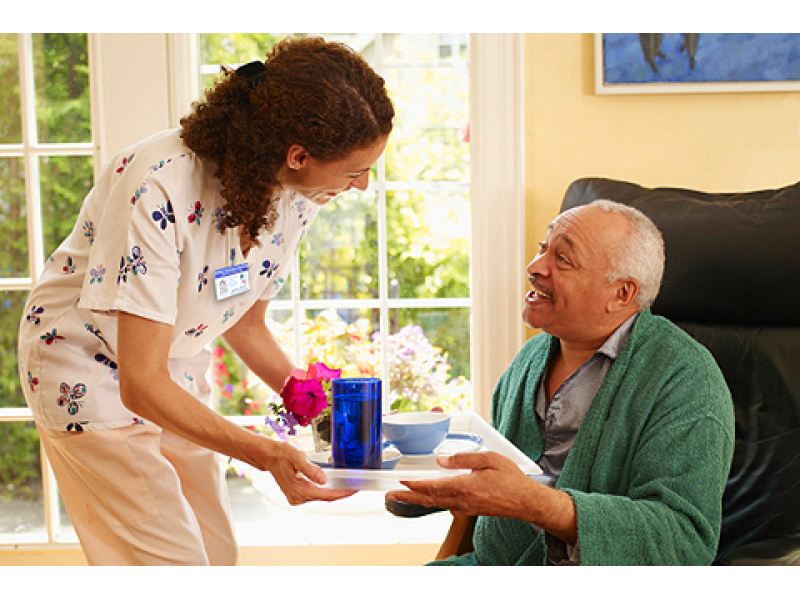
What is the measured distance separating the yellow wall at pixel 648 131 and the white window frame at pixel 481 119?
8 centimetres

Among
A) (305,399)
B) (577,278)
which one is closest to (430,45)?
(577,278)

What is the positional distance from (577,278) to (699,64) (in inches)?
41.0

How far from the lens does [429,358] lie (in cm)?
238

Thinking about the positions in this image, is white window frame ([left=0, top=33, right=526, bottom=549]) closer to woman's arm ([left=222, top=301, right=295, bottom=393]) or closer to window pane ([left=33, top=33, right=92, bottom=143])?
window pane ([left=33, top=33, right=92, bottom=143])

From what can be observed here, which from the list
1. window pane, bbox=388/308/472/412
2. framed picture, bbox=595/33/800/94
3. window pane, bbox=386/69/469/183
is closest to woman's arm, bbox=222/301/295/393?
window pane, bbox=388/308/472/412

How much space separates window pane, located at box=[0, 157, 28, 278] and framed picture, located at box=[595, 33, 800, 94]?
6.15ft

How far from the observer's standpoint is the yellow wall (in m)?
2.11

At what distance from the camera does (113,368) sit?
4.57ft

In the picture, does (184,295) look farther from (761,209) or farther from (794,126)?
(794,126)

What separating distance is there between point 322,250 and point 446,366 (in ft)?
1.91

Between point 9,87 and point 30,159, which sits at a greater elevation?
point 9,87

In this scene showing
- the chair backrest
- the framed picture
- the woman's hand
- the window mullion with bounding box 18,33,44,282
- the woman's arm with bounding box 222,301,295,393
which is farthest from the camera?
the window mullion with bounding box 18,33,44,282

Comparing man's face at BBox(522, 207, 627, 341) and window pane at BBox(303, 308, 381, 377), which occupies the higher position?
man's face at BBox(522, 207, 627, 341)

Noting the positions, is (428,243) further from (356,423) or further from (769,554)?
(769,554)
